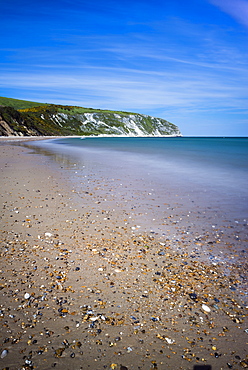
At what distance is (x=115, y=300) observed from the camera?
14.8 feet

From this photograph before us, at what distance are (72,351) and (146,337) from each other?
3.56 feet

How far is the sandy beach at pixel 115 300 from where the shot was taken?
3432 mm

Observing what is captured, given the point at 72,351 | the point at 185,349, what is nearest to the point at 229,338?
the point at 185,349

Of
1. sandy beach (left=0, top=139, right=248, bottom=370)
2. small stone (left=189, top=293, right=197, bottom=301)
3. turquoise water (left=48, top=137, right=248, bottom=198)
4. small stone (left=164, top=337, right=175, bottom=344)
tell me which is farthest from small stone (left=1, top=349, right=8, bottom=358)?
turquoise water (left=48, top=137, right=248, bottom=198)

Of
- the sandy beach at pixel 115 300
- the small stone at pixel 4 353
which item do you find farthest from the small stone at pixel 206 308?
the small stone at pixel 4 353

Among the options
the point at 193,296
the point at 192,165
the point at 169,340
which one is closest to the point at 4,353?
the point at 169,340

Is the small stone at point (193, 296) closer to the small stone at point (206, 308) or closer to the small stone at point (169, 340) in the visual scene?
the small stone at point (206, 308)

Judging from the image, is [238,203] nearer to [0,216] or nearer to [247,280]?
[247,280]

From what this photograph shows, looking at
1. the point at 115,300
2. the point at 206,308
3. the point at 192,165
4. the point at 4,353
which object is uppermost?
the point at 192,165

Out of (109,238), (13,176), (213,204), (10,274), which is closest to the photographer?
(10,274)

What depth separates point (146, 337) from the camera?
12.2 feet

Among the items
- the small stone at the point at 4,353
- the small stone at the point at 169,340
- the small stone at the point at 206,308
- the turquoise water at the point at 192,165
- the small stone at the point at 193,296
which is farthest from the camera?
the turquoise water at the point at 192,165

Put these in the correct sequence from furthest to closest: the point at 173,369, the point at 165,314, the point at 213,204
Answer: the point at 213,204 → the point at 165,314 → the point at 173,369

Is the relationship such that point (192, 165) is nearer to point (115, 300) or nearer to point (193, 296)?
point (193, 296)
